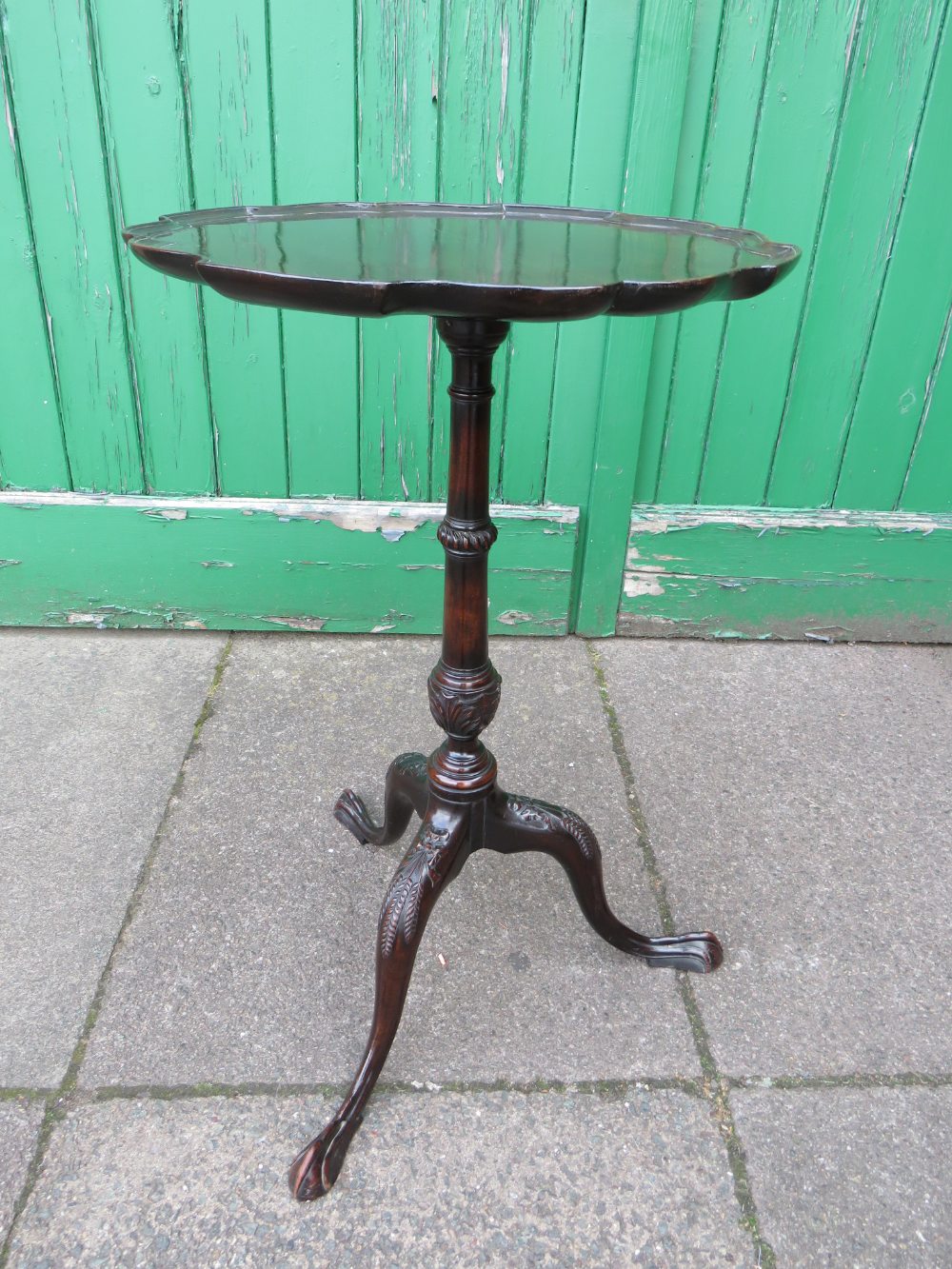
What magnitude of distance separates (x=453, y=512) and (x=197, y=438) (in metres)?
1.28

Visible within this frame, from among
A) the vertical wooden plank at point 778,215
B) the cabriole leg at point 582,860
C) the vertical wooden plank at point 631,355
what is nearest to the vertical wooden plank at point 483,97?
the vertical wooden plank at point 631,355

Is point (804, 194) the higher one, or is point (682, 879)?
point (804, 194)

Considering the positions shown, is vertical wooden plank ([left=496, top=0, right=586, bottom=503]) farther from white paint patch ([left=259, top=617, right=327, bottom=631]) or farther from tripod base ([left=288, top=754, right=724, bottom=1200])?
tripod base ([left=288, top=754, right=724, bottom=1200])

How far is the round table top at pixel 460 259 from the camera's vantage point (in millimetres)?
989

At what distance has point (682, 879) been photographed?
185cm

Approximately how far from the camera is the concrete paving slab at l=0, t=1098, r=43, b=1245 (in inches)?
49.7

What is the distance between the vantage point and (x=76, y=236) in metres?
2.21

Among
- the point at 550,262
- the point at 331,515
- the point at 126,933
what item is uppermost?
the point at 550,262

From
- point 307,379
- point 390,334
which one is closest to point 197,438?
point 307,379

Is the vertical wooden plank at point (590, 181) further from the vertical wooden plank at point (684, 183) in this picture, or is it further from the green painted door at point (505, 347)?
the vertical wooden plank at point (684, 183)

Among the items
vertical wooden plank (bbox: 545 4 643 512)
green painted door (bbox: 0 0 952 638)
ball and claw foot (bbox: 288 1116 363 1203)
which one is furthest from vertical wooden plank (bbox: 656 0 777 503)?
ball and claw foot (bbox: 288 1116 363 1203)

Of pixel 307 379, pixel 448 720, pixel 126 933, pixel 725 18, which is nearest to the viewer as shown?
pixel 448 720

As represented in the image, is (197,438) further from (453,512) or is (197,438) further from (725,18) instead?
(725,18)

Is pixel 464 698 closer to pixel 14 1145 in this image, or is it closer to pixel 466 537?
pixel 466 537
